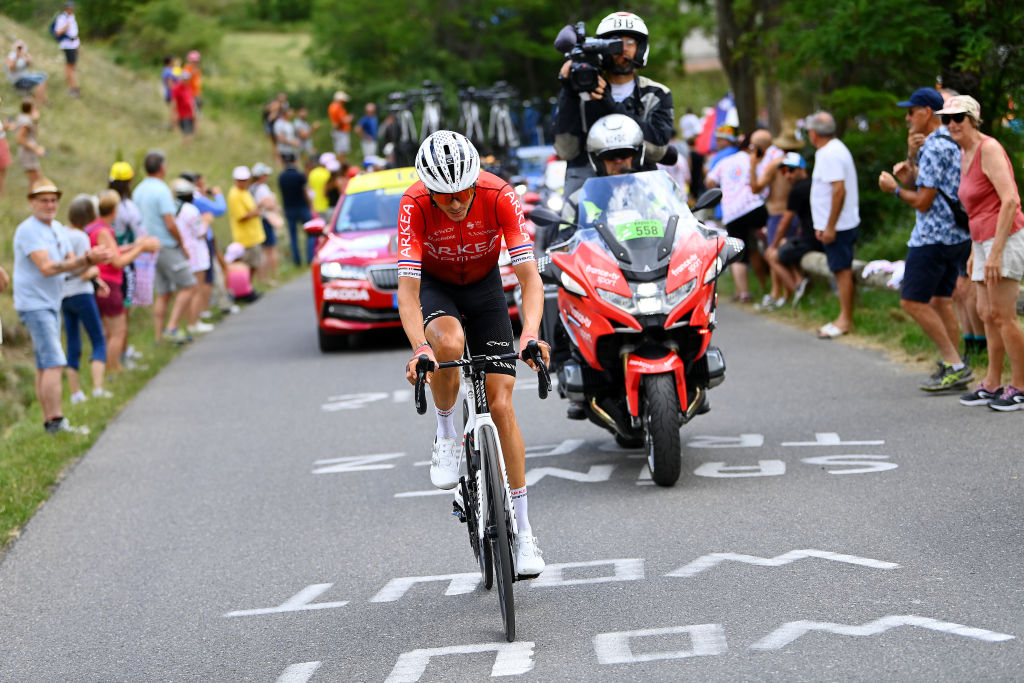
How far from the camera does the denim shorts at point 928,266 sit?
35.9 ft

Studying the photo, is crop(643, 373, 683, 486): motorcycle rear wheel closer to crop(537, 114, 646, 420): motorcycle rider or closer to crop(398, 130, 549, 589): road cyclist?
crop(537, 114, 646, 420): motorcycle rider

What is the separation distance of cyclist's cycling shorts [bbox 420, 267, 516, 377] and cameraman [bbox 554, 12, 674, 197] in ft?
12.9

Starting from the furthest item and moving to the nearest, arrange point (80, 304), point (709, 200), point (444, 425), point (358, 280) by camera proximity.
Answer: point (358, 280), point (80, 304), point (709, 200), point (444, 425)

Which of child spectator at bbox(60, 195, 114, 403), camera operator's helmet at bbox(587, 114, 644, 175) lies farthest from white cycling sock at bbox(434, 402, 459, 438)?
child spectator at bbox(60, 195, 114, 403)

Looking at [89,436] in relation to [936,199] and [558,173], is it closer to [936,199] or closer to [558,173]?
[936,199]

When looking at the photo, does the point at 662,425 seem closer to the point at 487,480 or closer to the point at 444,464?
the point at 444,464

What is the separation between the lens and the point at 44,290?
475 inches

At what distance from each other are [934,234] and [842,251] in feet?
11.3

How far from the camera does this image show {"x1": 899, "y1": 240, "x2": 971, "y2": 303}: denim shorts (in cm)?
1095

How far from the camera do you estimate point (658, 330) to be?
29.1ft

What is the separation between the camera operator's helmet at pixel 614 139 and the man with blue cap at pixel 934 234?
1972 mm

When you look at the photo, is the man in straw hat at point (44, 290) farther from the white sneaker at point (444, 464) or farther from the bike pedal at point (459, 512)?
the bike pedal at point (459, 512)

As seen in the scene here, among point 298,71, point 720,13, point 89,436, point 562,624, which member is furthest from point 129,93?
point 562,624

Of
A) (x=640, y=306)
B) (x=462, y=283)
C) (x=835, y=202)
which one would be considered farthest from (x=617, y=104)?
(x=462, y=283)
